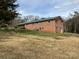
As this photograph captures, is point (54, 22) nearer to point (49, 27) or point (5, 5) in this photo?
point (49, 27)

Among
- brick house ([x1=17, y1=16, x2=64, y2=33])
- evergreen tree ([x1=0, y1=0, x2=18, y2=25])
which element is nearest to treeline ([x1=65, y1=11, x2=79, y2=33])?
brick house ([x1=17, y1=16, x2=64, y2=33])

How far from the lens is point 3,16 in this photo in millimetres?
30828

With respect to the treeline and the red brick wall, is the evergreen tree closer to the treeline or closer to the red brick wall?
the red brick wall

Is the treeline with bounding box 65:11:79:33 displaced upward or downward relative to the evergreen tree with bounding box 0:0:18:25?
downward

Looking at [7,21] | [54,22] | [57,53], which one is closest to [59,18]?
[54,22]

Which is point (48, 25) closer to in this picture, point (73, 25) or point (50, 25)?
point (50, 25)

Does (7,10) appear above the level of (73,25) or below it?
above

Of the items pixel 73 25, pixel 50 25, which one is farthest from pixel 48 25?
pixel 73 25

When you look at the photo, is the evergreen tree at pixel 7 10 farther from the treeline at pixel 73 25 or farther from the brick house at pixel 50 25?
the treeline at pixel 73 25

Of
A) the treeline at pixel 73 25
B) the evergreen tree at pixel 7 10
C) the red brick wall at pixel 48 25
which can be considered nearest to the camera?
the evergreen tree at pixel 7 10

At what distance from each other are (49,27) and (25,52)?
139 ft

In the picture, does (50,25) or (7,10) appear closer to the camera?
(7,10)

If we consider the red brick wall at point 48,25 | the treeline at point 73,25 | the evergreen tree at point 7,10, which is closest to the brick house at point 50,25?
the red brick wall at point 48,25

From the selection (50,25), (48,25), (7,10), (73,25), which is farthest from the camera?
(73,25)
